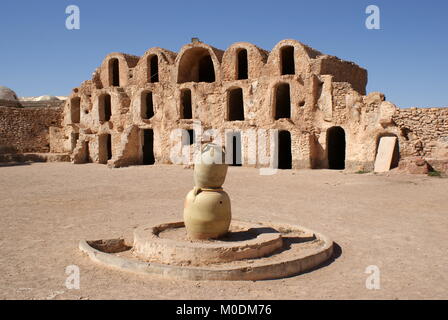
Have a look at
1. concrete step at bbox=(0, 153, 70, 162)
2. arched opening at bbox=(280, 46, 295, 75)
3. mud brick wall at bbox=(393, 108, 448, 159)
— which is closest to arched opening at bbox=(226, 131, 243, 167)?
arched opening at bbox=(280, 46, 295, 75)

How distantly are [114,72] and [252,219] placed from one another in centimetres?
2109

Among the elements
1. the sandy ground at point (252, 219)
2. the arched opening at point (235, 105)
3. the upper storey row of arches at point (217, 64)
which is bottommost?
the sandy ground at point (252, 219)

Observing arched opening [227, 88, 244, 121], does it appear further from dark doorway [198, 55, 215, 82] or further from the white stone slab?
the white stone slab

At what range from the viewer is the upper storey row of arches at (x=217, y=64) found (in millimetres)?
19664

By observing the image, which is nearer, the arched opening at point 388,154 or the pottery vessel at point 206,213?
the pottery vessel at point 206,213

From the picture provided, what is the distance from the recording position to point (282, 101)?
22.1 meters

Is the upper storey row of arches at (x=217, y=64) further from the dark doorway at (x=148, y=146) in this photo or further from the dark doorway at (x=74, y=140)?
the dark doorway at (x=74, y=140)

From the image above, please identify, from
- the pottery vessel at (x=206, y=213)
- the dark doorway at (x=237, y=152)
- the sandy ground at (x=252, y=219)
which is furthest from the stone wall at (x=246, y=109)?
the pottery vessel at (x=206, y=213)

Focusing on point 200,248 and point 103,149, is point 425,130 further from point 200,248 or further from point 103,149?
point 103,149

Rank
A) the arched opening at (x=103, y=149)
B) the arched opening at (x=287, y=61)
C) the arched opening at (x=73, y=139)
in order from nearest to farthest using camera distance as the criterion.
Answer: the arched opening at (x=287, y=61) → the arched opening at (x=103, y=149) → the arched opening at (x=73, y=139)

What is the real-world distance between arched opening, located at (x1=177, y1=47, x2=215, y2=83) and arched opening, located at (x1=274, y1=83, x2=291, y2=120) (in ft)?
16.4

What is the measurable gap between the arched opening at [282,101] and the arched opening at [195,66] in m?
5.00

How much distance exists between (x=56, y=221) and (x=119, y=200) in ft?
9.05
